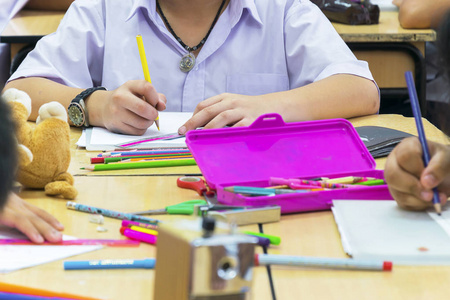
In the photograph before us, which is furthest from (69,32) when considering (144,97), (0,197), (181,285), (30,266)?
(181,285)

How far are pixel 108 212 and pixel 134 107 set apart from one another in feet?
1.36

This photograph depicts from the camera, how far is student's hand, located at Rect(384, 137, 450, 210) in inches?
32.2

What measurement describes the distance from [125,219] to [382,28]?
190cm

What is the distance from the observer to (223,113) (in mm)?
1257

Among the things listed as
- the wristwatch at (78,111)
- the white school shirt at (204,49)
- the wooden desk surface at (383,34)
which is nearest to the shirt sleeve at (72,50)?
→ the white school shirt at (204,49)

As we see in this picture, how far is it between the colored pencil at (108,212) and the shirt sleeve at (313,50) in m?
0.84

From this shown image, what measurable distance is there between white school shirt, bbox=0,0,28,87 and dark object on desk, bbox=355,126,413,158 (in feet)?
4.89

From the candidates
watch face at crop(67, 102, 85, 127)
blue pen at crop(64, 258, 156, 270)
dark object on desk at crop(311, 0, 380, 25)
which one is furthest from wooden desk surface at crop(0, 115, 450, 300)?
dark object on desk at crop(311, 0, 380, 25)

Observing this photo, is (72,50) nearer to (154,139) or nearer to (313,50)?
Answer: (154,139)

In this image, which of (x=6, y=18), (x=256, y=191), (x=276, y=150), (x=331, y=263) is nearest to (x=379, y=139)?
(x=276, y=150)

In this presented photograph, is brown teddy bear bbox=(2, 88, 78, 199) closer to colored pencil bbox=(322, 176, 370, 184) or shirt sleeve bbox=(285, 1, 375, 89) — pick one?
colored pencil bbox=(322, 176, 370, 184)

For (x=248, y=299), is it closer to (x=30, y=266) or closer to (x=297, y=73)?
(x=30, y=266)

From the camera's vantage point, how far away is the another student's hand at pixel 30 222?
2.53ft

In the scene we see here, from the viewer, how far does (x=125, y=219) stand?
854 mm
